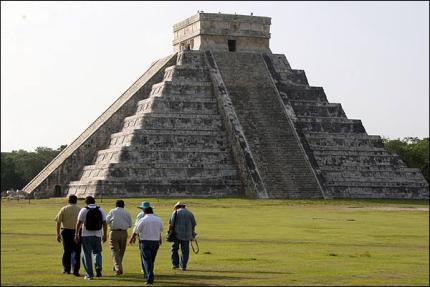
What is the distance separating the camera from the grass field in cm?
1648

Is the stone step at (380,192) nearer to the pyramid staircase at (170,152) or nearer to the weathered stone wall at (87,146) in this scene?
the pyramid staircase at (170,152)

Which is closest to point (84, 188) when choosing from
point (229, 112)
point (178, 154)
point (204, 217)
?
point (178, 154)

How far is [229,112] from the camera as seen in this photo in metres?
51.8

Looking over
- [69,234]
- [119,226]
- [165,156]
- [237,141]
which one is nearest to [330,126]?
[237,141]

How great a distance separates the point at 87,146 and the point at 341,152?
14230 mm

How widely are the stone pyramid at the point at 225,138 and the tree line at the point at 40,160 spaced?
940cm

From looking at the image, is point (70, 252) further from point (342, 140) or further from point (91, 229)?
point (342, 140)

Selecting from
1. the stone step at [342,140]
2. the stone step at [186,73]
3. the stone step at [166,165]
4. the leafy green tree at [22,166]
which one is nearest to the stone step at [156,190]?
the stone step at [166,165]

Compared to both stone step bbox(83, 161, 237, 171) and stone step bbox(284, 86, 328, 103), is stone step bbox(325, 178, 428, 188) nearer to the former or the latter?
stone step bbox(83, 161, 237, 171)

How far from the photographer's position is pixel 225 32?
55875 mm

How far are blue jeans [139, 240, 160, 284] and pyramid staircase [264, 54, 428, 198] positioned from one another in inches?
1302

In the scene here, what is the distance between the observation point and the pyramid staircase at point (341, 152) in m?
51.3

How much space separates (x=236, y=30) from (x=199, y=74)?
372 cm

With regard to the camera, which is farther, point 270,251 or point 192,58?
point 192,58
